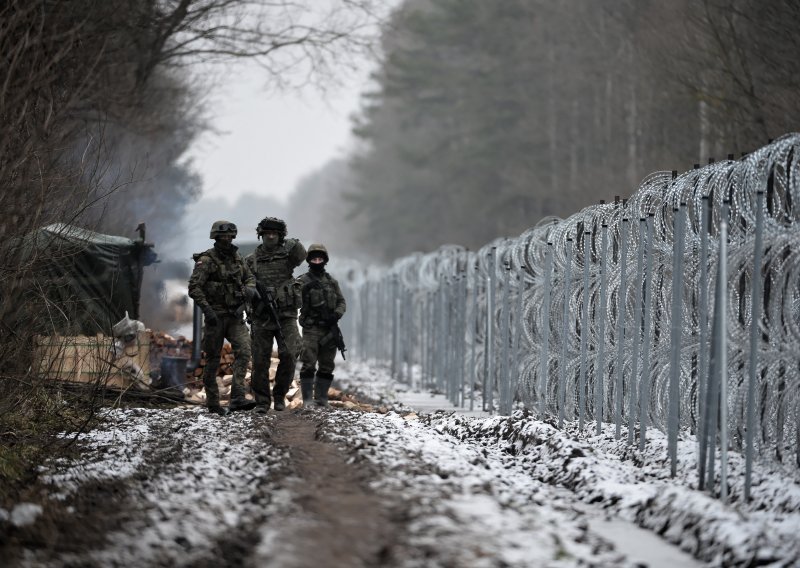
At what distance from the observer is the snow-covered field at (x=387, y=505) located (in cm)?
630

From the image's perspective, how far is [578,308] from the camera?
1240 cm

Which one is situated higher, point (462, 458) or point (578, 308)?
point (578, 308)

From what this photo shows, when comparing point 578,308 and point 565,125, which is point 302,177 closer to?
point 565,125

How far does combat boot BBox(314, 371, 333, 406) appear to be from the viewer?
1412cm

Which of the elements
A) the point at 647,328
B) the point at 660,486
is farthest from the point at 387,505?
the point at 647,328

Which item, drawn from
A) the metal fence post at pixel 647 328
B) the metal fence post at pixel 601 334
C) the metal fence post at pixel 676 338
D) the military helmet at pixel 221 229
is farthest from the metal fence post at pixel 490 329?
the metal fence post at pixel 676 338

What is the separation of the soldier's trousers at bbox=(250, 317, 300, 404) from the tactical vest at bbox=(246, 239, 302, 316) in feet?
0.58

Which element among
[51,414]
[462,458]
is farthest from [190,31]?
[462,458]

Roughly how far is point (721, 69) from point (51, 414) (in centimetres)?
1430

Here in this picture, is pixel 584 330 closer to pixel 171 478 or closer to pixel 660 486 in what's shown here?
pixel 660 486

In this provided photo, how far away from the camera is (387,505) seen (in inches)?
283

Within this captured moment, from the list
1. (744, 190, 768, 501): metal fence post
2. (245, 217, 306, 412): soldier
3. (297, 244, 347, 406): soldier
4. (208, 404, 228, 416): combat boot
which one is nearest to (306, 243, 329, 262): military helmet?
(297, 244, 347, 406): soldier

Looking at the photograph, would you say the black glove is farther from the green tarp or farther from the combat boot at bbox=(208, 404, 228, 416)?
the green tarp

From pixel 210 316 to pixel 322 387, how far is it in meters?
2.06
